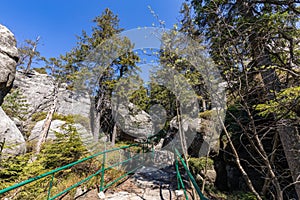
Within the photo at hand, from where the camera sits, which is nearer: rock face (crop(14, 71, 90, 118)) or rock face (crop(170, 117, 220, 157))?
rock face (crop(170, 117, 220, 157))

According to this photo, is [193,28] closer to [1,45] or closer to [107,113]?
[1,45]

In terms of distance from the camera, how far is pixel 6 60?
Result: 13.3 ft

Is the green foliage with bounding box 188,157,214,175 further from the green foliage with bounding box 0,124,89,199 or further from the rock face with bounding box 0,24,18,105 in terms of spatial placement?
the rock face with bounding box 0,24,18,105

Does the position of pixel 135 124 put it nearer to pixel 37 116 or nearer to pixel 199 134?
pixel 199 134

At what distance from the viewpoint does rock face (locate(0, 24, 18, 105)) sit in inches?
153

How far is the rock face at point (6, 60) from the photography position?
3.88m

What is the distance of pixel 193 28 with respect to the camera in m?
3.64

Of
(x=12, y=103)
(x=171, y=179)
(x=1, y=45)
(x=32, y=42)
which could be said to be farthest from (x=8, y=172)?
(x=32, y=42)

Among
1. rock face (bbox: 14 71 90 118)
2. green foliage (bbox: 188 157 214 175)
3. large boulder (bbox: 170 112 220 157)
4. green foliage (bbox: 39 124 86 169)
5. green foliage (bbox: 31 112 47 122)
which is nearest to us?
green foliage (bbox: 39 124 86 169)

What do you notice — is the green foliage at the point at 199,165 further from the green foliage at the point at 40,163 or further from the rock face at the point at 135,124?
the rock face at the point at 135,124

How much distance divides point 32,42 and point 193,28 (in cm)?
2076

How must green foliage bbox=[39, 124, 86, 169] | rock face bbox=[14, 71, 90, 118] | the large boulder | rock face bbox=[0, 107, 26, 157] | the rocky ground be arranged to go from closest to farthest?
the rocky ground < green foliage bbox=[39, 124, 86, 169] < rock face bbox=[0, 107, 26, 157] < the large boulder < rock face bbox=[14, 71, 90, 118]

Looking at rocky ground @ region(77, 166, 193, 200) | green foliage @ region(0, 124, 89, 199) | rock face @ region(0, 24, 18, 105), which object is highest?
rock face @ region(0, 24, 18, 105)

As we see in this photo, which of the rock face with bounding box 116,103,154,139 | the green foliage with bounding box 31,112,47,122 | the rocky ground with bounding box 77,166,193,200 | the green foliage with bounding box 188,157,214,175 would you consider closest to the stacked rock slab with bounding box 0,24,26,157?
the rocky ground with bounding box 77,166,193,200
